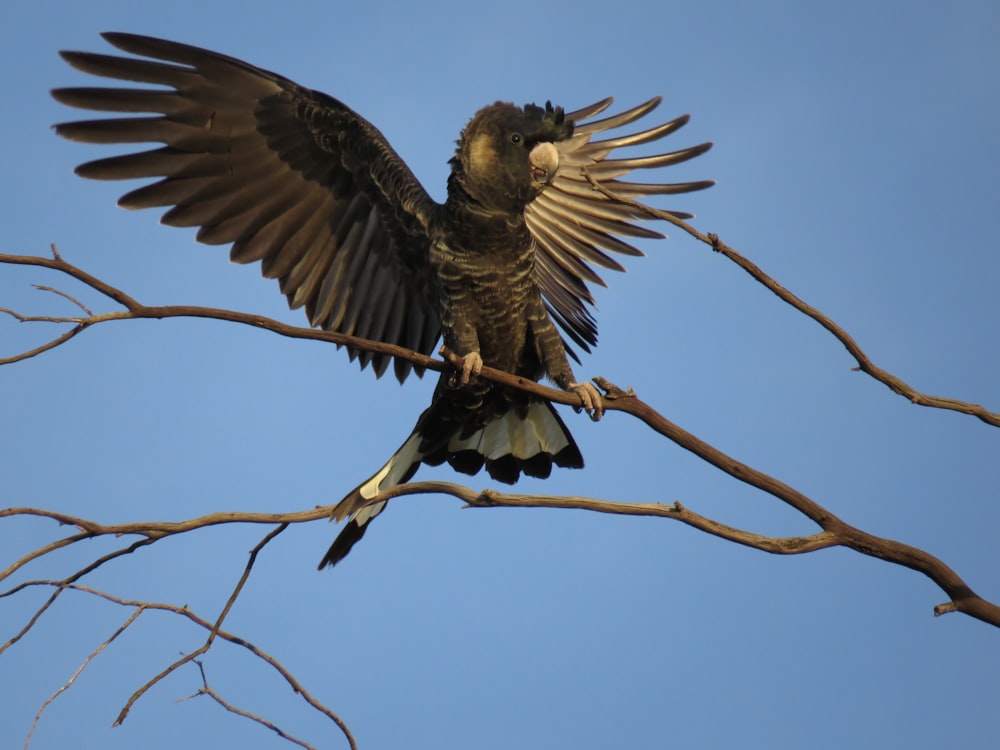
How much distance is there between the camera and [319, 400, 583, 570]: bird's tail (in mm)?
5434

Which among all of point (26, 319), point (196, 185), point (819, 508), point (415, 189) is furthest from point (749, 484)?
point (196, 185)

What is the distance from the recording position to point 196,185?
5.43m

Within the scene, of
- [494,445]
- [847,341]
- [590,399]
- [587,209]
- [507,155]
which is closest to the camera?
[847,341]

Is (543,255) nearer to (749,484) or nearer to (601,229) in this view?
(601,229)

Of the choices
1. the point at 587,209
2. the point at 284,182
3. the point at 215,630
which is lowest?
the point at 215,630

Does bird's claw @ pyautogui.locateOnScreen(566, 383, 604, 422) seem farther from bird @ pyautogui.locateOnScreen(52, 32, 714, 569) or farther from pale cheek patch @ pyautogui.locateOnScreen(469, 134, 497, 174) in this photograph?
pale cheek patch @ pyautogui.locateOnScreen(469, 134, 497, 174)

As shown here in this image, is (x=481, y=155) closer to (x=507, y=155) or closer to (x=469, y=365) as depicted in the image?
(x=507, y=155)

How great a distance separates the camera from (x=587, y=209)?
647 centimetres

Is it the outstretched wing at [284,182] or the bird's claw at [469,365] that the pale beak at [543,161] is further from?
the bird's claw at [469,365]

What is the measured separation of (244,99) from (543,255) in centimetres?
202

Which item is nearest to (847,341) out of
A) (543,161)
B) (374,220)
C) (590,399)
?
(590,399)

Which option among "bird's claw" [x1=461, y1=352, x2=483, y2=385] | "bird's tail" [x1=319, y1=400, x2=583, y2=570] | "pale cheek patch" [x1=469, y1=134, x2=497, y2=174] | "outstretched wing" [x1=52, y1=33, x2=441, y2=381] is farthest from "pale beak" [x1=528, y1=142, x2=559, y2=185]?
"bird's tail" [x1=319, y1=400, x2=583, y2=570]

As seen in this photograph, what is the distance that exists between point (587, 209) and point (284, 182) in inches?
75.4

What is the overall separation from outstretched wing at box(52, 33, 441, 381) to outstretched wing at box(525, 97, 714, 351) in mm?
916
